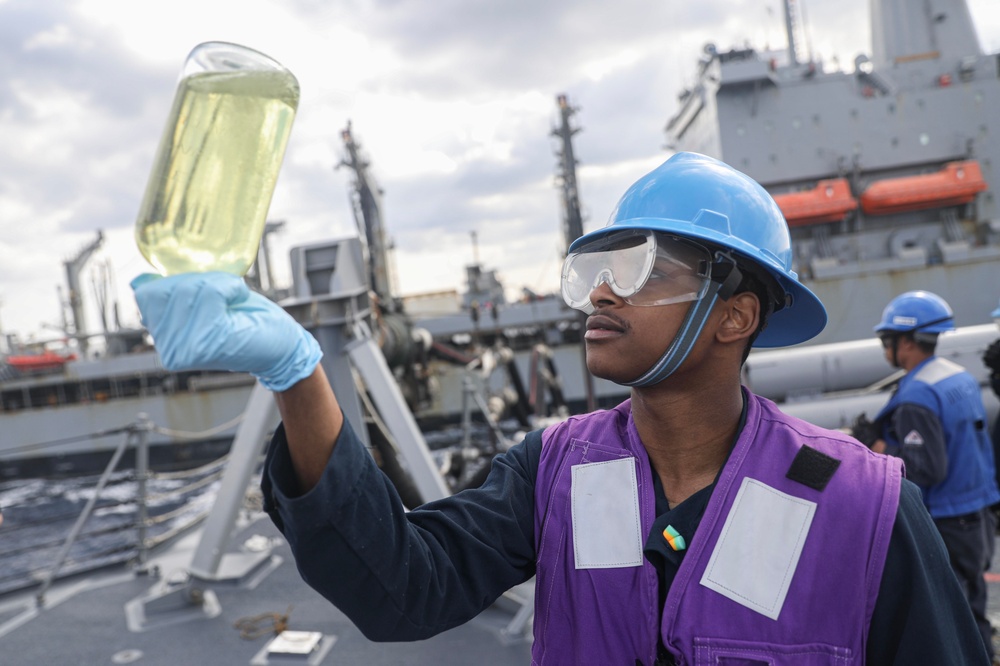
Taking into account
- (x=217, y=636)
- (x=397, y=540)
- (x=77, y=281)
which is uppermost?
(x=77, y=281)

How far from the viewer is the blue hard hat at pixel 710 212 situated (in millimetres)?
1390

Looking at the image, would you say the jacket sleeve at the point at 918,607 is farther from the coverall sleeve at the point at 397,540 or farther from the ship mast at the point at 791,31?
the ship mast at the point at 791,31

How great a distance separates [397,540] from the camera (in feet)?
3.75

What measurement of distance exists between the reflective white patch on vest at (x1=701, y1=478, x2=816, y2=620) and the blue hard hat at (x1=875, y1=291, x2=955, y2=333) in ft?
8.63

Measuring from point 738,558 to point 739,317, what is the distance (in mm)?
530

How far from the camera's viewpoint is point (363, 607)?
44.7 inches

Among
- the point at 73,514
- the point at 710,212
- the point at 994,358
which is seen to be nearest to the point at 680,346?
the point at 710,212

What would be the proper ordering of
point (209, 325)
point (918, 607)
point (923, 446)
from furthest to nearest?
point (923, 446) < point (918, 607) < point (209, 325)

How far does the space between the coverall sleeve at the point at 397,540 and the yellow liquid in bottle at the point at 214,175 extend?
1.02 ft


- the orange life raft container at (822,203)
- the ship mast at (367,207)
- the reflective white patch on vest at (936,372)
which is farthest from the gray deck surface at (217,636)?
the orange life raft container at (822,203)

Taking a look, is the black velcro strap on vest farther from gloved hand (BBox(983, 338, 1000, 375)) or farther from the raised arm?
gloved hand (BBox(983, 338, 1000, 375))

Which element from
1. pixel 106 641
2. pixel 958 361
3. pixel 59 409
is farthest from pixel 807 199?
pixel 59 409

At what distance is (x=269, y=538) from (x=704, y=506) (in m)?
5.87

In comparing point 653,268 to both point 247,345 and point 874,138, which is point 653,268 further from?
point 874,138
